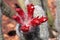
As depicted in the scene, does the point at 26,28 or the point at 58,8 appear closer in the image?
the point at 26,28

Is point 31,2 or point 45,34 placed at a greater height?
point 31,2

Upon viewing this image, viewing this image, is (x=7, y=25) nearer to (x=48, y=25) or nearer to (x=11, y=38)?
(x=11, y=38)

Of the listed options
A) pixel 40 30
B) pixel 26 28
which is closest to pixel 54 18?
pixel 40 30

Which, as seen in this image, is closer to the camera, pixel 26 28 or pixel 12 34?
pixel 26 28

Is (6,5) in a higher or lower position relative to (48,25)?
higher

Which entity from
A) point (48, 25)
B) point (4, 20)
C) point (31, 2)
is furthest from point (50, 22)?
point (4, 20)

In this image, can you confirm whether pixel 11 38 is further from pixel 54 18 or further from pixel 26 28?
pixel 54 18
